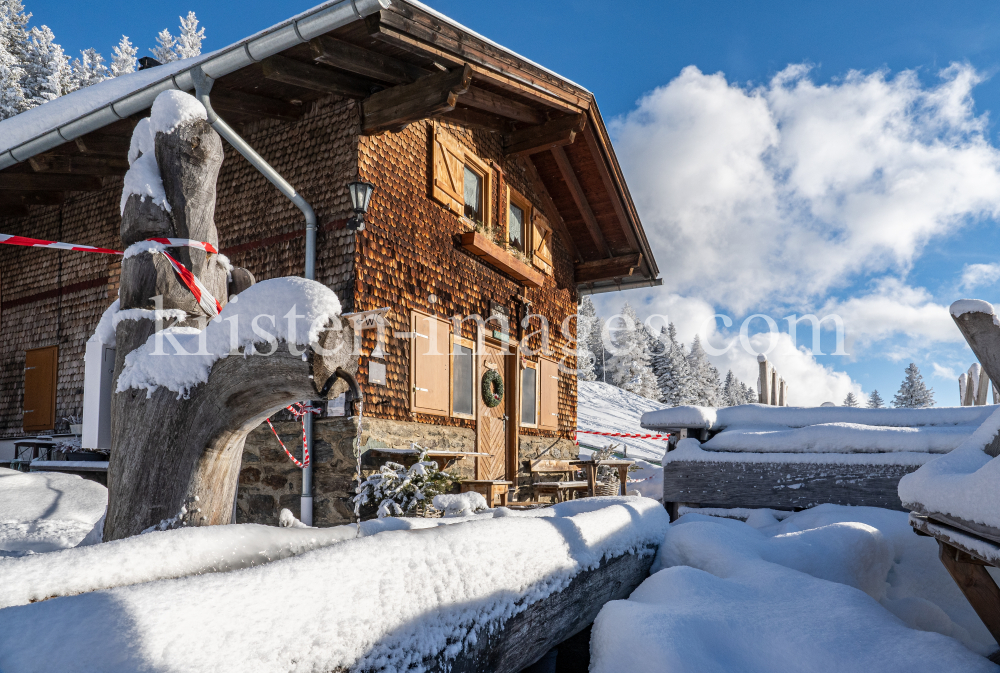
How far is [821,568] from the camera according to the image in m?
2.04

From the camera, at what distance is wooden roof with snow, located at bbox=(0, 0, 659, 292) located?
6.29 meters

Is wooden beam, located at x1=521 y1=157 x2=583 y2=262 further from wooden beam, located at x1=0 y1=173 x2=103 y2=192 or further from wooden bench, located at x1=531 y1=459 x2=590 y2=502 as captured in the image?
wooden beam, located at x1=0 y1=173 x2=103 y2=192

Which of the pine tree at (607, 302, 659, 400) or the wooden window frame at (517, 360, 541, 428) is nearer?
the wooden window frame at (517, 360, 541, 428)

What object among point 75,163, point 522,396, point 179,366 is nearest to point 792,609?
point 179,366

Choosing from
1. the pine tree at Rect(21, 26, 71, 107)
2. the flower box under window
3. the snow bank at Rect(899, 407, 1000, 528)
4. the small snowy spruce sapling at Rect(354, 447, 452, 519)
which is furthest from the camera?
the pine tree at Rect(21, 26, 71, 107)

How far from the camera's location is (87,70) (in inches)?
1073

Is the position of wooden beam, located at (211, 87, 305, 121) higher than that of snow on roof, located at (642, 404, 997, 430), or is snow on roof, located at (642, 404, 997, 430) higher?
wooden beam, located at (211, 87, 305, 121)

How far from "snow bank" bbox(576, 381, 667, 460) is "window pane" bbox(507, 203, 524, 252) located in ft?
38.7

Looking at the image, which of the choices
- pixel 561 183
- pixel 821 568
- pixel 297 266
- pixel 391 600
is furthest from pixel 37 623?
pixel 561 183

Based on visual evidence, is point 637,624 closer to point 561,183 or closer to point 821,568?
point 821,568

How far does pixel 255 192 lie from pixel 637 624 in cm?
763

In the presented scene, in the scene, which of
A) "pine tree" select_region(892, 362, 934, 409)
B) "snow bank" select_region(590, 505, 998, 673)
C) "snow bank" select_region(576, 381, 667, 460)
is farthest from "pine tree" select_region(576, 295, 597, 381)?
"snow bank" select_region(590, 505, 998, 673)

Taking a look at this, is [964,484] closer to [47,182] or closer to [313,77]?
[313,77]

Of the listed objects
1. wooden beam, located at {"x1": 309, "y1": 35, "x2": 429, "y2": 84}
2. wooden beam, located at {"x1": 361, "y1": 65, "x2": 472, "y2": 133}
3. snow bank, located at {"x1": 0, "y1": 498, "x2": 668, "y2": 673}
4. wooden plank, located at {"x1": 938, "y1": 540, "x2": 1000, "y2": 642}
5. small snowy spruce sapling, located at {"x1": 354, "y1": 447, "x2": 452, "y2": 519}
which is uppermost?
wooden beam, located at {"x1": 309, "y1": 35, "x2": 429, "y2": 84}
